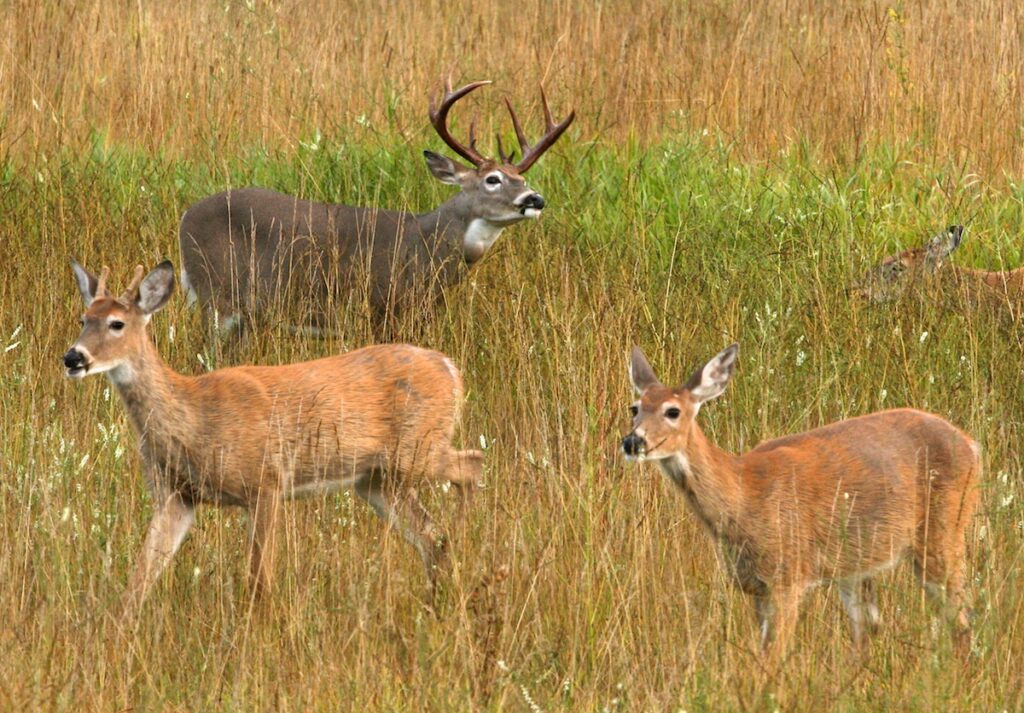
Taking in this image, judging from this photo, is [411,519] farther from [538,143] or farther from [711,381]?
[538,143]

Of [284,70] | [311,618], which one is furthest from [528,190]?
[311,618]

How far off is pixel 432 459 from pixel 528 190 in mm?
2683

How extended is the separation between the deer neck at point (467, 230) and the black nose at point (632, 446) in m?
3.83

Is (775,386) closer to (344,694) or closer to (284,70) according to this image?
(344,694)

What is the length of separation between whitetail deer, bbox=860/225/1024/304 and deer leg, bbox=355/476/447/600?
222 centimetres

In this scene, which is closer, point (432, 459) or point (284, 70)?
point (432, 459)

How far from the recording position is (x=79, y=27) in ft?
31.9

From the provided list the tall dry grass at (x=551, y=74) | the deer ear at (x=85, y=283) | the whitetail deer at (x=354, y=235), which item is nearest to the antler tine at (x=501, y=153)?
the whitetail deer at (x=354, y=235)

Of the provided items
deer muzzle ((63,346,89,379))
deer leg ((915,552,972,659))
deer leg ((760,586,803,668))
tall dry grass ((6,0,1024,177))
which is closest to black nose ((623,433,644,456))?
deer leg ((760,586,803,668))

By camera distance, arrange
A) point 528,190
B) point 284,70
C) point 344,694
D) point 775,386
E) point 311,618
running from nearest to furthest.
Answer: point 344,694 < point 311,618 < point 775,386 < point 528,190 < point 284,70

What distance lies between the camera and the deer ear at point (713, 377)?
14.9 feet

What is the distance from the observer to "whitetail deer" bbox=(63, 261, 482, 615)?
192 inches

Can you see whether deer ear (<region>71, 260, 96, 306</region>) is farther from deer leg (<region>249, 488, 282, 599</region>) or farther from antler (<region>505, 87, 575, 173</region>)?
antler (<region>505, 87, 575, 173</region>)

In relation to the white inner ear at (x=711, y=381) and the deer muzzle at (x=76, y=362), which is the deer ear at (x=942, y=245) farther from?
the deer muzzle at (x=76, y=362)
